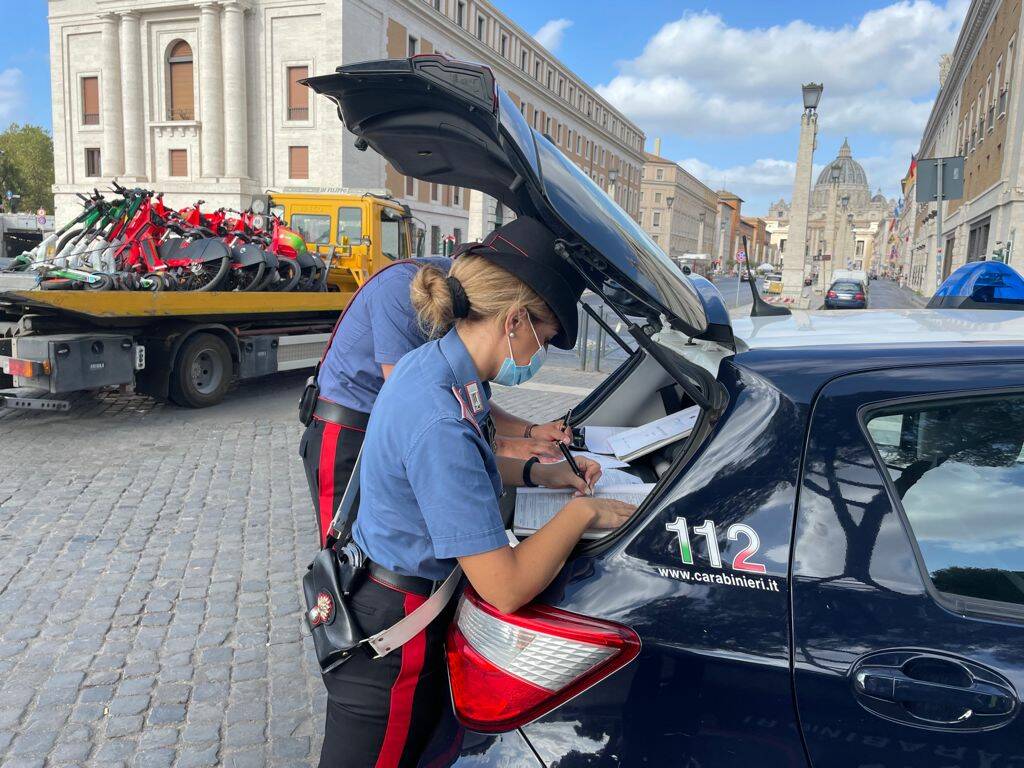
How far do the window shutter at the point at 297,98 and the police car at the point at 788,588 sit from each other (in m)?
44.9

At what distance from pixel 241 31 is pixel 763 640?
160 ft

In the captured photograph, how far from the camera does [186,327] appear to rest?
834 cm

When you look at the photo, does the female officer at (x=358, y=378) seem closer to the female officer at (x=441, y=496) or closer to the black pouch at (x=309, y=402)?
the black pouch at (x=309, y=402)

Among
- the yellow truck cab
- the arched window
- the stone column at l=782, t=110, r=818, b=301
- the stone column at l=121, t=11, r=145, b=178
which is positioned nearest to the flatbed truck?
the yellow truck cab

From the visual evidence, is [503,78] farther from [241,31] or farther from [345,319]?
[345,319]

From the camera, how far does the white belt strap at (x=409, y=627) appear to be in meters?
1.62

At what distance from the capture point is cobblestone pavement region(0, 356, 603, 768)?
2.89 metres

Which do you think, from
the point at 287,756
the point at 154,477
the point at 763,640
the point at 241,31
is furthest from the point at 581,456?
the point at 241,31

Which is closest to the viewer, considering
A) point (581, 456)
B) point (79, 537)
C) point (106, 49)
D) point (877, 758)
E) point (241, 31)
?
point (877, 758)

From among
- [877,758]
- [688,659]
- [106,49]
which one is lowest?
[877,758]

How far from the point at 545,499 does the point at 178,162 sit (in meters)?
49.8

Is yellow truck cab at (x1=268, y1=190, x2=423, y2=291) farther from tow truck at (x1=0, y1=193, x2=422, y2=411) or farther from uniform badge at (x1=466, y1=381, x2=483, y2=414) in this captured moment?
uniform badge at (x1=466, y1=381, x2=483, y2=414)

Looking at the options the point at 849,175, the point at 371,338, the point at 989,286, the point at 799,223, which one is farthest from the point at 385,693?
the point at 849,175

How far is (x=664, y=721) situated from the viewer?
53.5 inches
